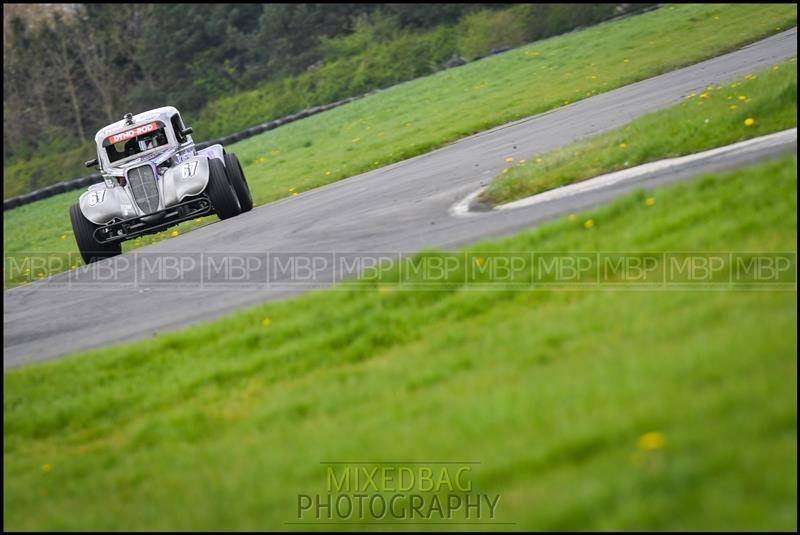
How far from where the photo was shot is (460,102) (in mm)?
26031

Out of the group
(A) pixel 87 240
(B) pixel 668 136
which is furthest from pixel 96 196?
(B) pixel 668 136

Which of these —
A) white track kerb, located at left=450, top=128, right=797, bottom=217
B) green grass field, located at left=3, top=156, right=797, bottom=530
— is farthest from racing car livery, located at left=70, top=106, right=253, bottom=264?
green grass field, located at left=3, top=156, right=797, bottom=530

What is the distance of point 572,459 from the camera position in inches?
174

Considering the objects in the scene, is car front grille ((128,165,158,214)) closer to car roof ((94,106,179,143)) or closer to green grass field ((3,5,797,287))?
car roof ((94,106,179,143))

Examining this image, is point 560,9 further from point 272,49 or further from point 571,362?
point 571,362

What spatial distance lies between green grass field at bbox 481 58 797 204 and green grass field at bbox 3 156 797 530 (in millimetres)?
2450

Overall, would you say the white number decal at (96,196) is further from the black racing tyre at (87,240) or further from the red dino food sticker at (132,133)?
the red dino food sticker at (132,133)

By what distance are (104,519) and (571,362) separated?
2553 mm

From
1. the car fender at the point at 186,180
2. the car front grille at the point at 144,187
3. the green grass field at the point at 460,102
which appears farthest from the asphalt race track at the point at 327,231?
the green grass field at the point at 460,102

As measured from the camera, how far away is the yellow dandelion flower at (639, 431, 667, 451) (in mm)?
4236

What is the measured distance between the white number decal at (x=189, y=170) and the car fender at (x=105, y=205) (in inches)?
40.5

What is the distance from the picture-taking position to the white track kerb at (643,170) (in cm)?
937

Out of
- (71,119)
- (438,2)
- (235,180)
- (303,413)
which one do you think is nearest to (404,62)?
(438,2)

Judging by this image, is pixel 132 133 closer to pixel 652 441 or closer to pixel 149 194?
pixel 149 194
